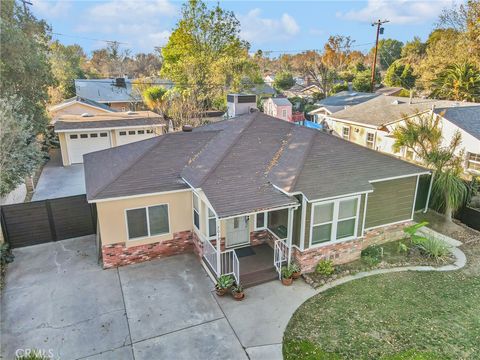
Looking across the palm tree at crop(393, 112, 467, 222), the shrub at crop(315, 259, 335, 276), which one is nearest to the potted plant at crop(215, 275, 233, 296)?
the shrub at crop(315, 259, 335, 276)

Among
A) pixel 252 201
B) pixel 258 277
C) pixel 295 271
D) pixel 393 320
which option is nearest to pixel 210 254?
pixel 258 277

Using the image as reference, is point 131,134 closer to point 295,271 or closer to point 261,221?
point 261,221

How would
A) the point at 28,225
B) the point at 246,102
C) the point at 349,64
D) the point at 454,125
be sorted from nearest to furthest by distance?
the point at 28,225 < the point at 246,102 < the point at 454,125 < the point at 349,64

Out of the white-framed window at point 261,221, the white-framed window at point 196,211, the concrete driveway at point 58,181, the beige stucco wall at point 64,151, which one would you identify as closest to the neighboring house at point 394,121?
the white-framed window at point 261,221

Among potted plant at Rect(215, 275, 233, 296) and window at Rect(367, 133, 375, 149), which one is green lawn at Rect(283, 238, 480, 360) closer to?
potted plant at Rect(215, 275, 233, 296)

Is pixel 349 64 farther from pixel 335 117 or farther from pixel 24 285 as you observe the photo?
pixel 24 285

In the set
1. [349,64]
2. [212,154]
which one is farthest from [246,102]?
[349,64]

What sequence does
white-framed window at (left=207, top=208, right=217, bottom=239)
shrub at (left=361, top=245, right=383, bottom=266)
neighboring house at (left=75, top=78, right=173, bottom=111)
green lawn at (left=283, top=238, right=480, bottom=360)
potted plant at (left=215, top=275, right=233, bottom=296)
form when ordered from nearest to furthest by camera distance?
1. green lawn at (left=283, top=238, right=480, bottom=360)
2. potted plant at (left=215, top=275, right=233, bottom=296)
3. white-framed window at (left=207, top=208, right=217, bottom=239)
4. shrub at (left=361, top=245, right=383, bottom=266)
5. neighboring house at (left=75, top=78, right=173, bottom=111)
